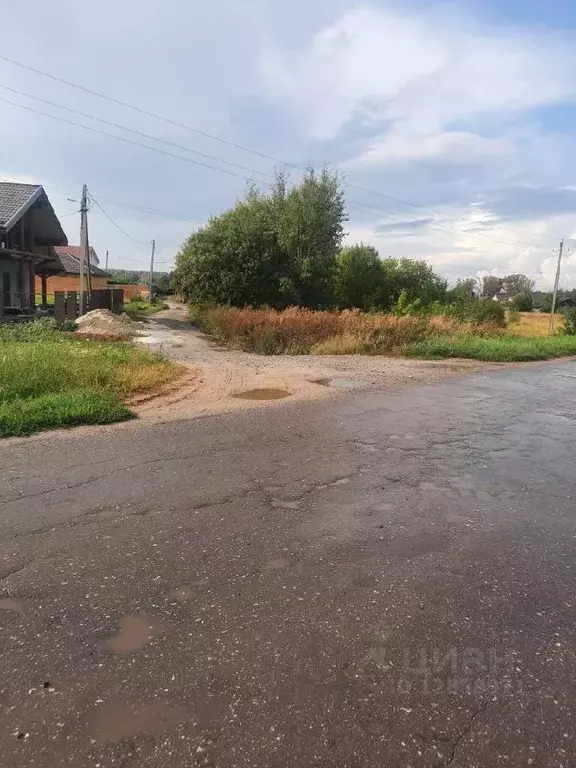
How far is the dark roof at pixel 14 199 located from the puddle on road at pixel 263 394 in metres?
14.2

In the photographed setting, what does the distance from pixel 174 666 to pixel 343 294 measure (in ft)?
113

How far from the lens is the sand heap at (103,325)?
786 inches

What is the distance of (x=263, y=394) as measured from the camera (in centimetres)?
1032

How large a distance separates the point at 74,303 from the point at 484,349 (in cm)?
1671

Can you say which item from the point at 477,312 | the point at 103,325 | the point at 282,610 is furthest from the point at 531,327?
the point at 282,610

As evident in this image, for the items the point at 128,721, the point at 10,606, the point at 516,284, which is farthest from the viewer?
the point at 516,284

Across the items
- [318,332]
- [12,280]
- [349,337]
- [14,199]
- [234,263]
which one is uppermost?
[14,199]

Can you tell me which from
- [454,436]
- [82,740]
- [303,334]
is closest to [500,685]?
[82,740]

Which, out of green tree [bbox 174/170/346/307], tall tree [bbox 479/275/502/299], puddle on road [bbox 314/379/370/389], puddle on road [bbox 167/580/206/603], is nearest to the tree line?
green tree [bbox 174/170/346/307]

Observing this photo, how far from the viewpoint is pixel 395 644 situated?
282 cm

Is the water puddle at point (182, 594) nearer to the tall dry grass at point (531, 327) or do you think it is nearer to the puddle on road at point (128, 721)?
the puddle on road at point (128, 721)

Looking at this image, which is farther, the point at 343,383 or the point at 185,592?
the point at 343,383

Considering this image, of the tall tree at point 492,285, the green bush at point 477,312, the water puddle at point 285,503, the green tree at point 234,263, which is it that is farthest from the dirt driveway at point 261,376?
the tall tree at point 492,285

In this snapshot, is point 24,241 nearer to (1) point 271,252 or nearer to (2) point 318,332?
(1) point 271,252
